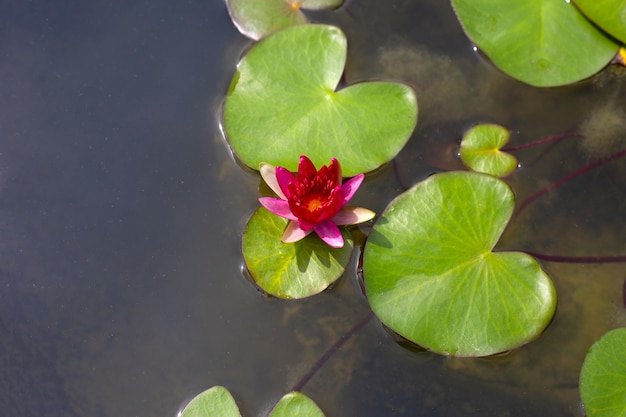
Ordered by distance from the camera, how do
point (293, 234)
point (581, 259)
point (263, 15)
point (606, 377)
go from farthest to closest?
point (263, 15) < point (581, 259) < point (293, 234) < point (606, 377)

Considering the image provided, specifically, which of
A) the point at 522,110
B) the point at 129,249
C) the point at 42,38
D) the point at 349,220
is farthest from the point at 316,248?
the point at 42,38

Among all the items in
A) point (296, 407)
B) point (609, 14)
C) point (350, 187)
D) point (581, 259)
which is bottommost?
point (296, 407)

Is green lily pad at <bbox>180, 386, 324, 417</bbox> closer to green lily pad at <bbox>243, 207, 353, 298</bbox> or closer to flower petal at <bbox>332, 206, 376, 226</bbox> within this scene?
green lily pad at <bbox>243, 207, 353, 298</bbox>

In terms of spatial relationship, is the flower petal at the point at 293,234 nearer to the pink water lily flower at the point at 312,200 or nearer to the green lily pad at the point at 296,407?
the pink water lily flower at the point at 312,200

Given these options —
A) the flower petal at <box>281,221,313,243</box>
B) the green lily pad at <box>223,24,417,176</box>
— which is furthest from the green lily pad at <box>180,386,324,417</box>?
the green lily pad at <box>223,24,417,176</box>

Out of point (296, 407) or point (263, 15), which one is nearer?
point (296, 407)

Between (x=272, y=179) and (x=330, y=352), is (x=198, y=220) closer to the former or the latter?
(x=272, y=179)

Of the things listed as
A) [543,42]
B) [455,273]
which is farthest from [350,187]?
[543,42]
